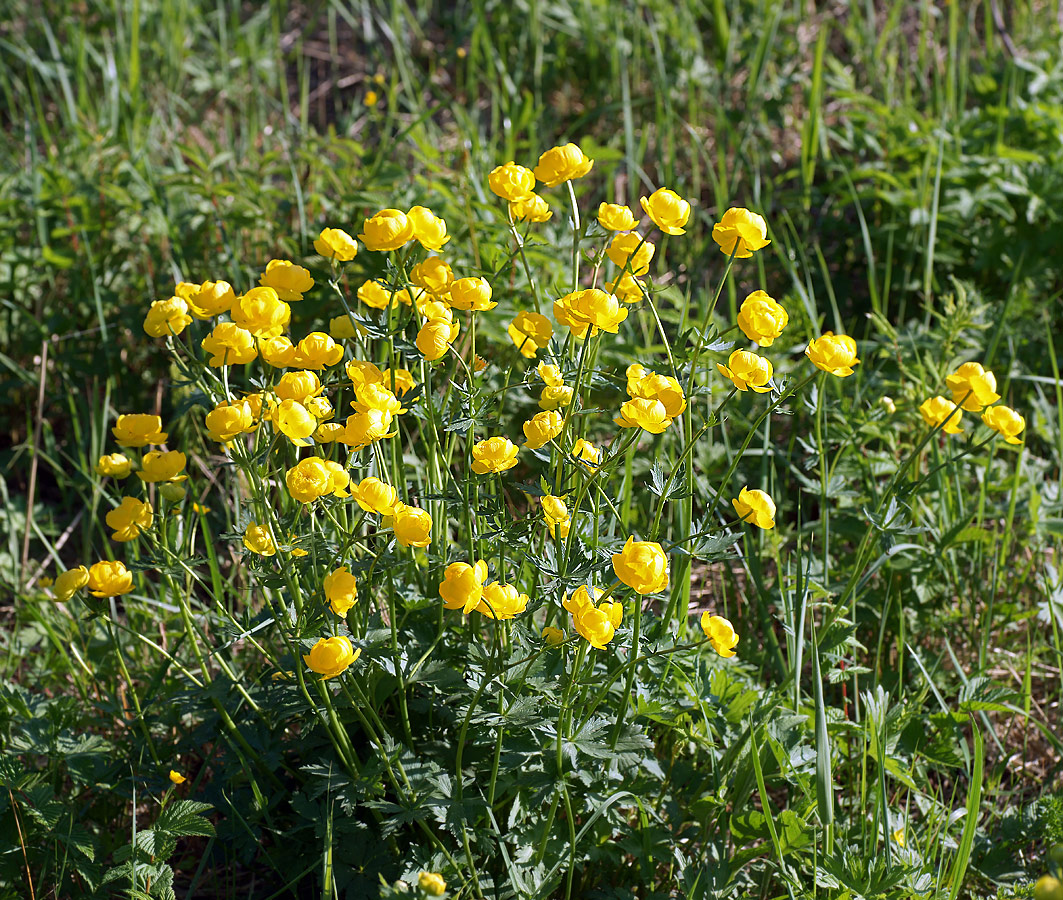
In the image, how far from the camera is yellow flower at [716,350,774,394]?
115 centimetres

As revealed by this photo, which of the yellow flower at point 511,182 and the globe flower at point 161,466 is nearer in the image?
the yellow flower at point 511,182

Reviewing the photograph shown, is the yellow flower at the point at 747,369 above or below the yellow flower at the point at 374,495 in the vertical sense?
above

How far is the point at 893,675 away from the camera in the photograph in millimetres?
1723

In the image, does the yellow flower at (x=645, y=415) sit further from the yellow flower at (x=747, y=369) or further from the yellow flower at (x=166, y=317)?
the yellow flower at (x=166, y=317)

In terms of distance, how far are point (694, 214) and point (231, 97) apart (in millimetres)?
1752

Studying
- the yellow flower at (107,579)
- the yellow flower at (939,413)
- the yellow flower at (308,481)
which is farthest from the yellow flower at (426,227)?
the yellow flower at (939,413)

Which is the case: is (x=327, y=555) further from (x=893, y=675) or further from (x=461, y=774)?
(x=893, y=675)

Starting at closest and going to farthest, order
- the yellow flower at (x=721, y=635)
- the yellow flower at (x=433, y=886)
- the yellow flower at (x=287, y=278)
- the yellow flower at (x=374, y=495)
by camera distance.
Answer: the yellow flower at (x=433, y=886) < the yellow flower at (x=374, y=495) < the yellow flower at (x=721, y=635) < the yellow flower at (x=287, y=278)

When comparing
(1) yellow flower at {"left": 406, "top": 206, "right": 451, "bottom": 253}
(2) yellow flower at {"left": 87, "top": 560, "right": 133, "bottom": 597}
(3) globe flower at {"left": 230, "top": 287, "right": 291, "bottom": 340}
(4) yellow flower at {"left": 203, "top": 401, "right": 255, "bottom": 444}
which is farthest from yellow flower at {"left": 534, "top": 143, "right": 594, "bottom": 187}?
(2) yellow flower at {"left": 87, "top": 560, "right": 133, "bottom": 597}

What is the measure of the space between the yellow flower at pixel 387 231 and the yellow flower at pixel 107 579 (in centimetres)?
52

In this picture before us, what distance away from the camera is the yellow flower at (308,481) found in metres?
1.03

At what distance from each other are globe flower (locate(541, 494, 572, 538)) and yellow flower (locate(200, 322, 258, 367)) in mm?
401

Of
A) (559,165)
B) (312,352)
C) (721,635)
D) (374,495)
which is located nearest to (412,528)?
(374,495)

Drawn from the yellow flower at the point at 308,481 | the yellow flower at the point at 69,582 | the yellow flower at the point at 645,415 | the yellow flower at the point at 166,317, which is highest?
the yellow flower at the point at 166,317
